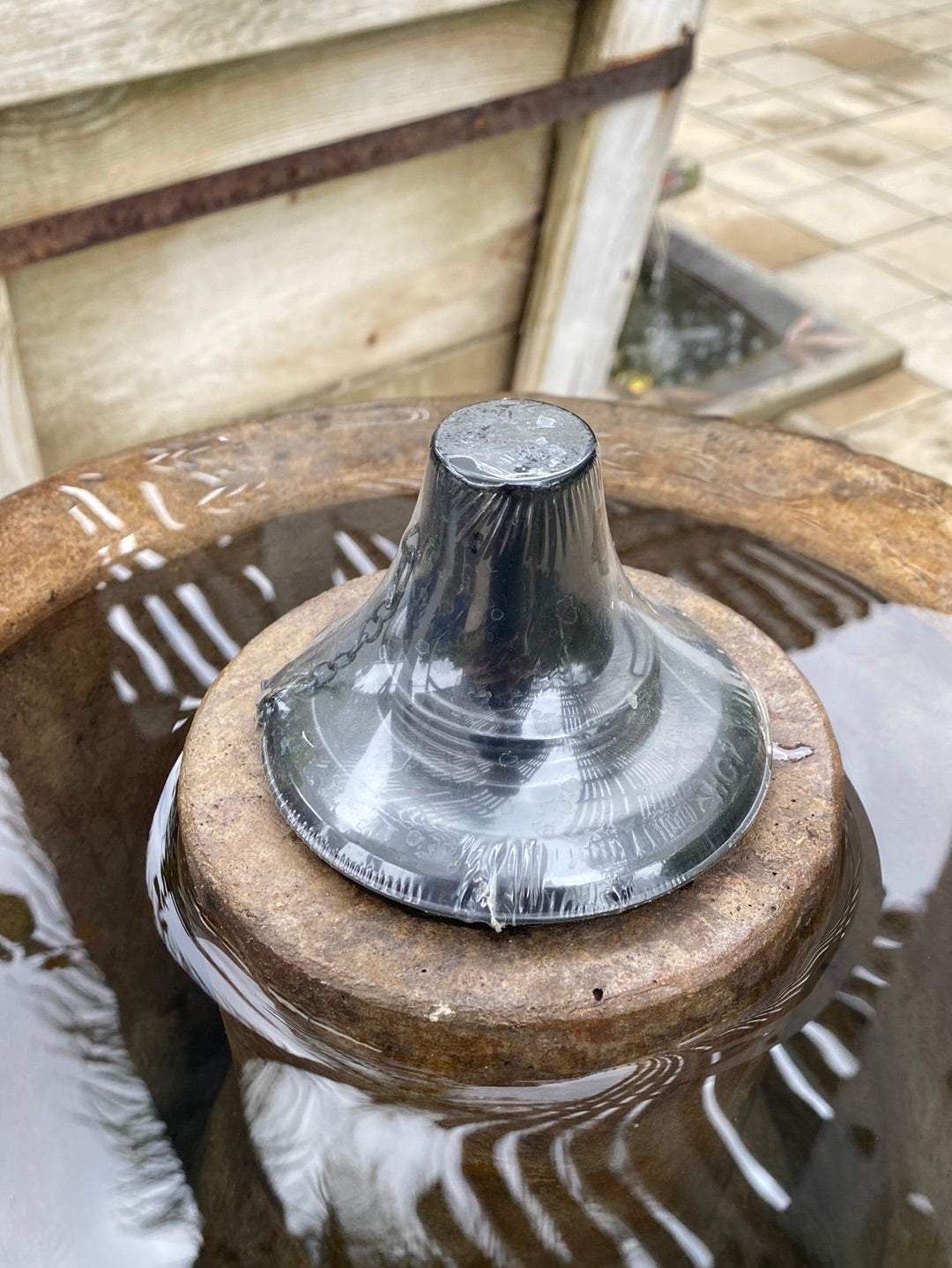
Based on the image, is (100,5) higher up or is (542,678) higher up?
(100,5)

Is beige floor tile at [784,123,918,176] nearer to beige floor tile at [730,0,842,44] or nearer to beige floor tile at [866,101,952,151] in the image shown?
beige floor tile at [866,101,952,151]

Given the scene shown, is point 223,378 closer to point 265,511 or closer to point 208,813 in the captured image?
point 265,511

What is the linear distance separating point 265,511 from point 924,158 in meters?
5.23

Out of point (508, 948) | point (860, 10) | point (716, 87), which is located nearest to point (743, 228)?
point (716, 87)

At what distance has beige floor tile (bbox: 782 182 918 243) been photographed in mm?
5160

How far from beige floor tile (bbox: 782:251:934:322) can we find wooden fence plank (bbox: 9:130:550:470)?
213 centimetres

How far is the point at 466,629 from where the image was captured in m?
1.08

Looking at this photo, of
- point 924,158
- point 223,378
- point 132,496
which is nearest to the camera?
point 132,496

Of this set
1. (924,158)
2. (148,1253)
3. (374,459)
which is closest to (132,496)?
(374,459)

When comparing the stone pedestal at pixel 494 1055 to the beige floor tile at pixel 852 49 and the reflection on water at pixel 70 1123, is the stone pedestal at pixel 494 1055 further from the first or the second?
Result: the beige floor tile at pixel 852 49

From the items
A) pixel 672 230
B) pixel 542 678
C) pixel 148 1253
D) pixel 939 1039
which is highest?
pixel 542 678

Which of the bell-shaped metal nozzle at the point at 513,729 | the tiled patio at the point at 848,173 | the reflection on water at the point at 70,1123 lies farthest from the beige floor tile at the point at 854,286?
the reflection on water at the point at 70,1123

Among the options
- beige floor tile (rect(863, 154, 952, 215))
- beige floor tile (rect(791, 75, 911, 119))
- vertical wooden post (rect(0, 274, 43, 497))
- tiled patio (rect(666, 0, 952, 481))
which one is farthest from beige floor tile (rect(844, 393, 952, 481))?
beige floor tile (rect(791, 75, 911, 119))

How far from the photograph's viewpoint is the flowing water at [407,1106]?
1047mm
